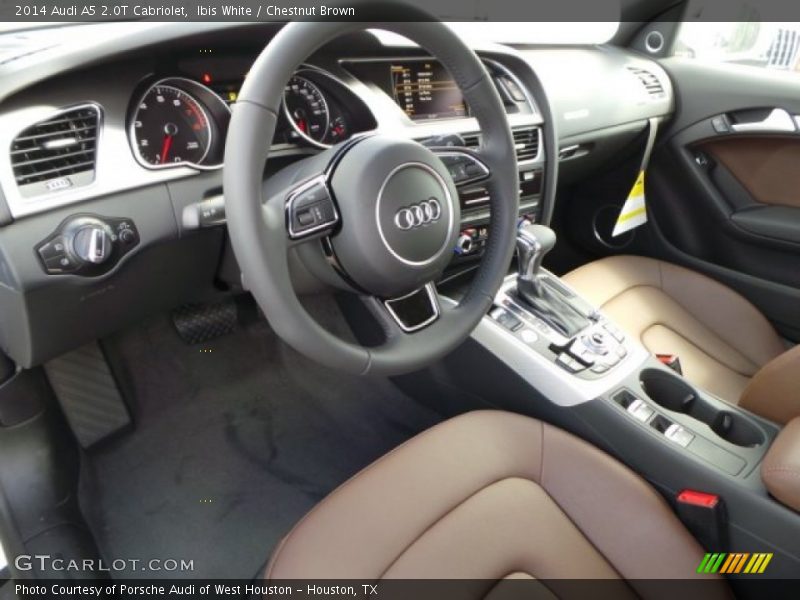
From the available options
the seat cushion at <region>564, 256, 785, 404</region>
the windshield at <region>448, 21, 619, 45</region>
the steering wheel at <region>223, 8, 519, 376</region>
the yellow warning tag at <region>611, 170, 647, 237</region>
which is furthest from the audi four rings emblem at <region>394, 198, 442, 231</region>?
the yellow warning tag at <region>611, 170, 647, 237</region>

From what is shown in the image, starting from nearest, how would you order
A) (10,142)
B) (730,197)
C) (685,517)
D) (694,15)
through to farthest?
Result: 1. (10,142)
2. (685,517)
3. (730,197)
4. (694,15)

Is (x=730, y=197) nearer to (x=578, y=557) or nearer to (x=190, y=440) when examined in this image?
(x=578, y=557)

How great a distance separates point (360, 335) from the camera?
1.64m

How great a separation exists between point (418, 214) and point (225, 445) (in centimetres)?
93

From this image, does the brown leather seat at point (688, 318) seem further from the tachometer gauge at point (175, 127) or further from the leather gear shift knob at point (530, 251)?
the tachometer gauge at point (175, 127)

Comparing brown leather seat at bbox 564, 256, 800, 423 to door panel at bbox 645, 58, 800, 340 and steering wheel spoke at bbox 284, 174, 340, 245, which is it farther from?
steering wheel spoke at bbox 284, 174, 340, 245

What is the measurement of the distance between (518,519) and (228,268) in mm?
695

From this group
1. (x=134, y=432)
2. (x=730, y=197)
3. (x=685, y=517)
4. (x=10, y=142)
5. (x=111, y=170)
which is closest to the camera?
(x=10, y=142)

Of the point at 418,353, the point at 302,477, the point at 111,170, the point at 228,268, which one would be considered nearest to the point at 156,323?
the point at 228,268

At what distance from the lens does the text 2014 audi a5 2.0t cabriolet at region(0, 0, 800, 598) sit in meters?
0.87

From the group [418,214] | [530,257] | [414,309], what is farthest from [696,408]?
[418,214]

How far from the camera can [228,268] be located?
1.21 metres

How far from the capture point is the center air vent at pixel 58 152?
851mm

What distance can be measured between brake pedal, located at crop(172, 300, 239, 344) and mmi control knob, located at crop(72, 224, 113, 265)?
0.52 meters
